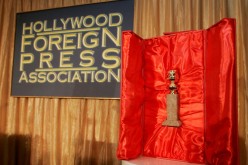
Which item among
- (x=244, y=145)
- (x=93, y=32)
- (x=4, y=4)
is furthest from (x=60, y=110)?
(x=244, y=145)

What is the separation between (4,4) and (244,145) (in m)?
2.07

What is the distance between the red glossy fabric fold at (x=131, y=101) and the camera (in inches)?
36.3

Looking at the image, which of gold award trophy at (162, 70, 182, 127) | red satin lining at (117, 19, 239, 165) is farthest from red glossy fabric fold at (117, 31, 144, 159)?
gold award trophy at (162, 70, 182, 127)

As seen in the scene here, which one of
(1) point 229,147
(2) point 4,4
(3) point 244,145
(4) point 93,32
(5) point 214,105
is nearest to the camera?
(1) point 229,147

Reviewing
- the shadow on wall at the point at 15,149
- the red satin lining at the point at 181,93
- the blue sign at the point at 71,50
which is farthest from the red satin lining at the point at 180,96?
the shadow on wall at the point at 15,149

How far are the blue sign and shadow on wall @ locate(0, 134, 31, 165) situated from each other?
36cm

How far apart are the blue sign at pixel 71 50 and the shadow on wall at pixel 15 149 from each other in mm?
358

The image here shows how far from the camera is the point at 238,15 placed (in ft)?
3.79

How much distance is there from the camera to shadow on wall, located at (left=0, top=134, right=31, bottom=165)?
1574 mm

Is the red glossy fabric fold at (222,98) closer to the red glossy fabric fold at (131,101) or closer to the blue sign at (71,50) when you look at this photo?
the red glossy fabric fold at (131,101)

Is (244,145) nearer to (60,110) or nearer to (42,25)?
(60,110)

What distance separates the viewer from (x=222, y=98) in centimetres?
77

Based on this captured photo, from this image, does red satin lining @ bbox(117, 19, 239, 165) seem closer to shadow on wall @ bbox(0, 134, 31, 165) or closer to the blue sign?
the blue sign

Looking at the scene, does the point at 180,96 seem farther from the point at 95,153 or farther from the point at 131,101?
the point at 95,153
